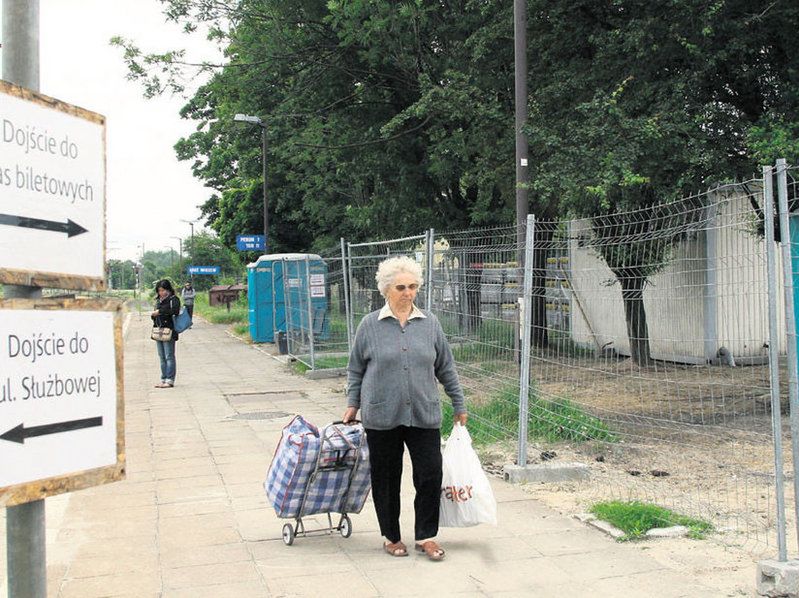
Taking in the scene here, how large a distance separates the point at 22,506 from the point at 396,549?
296cm

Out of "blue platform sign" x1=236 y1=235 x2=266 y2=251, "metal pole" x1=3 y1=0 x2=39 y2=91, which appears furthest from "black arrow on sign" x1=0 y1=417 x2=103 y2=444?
"blue platform sign" x1=236 y1=235 x2=266 y2=251

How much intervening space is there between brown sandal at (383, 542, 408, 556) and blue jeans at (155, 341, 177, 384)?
9575 mm

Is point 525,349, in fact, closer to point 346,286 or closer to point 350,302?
point 346,286

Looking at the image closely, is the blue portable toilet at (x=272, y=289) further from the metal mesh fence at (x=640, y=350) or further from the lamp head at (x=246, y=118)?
the metal mesh fence at (x=640, y=350)

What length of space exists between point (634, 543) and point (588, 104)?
6.13m

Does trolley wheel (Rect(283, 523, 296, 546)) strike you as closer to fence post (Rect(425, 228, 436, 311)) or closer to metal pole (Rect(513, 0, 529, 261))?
fence post (Rect(425, 228, 436, 311))

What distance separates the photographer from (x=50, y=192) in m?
2.54


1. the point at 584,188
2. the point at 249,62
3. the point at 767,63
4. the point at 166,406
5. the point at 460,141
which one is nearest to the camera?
the point at 584,188

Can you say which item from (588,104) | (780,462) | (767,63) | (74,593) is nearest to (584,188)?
(588,104)

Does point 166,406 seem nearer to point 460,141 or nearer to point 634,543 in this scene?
point 460,141

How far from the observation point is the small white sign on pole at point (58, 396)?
7.80 feet

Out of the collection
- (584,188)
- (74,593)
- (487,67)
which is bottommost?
(74,593)

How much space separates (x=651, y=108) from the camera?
10281 mm

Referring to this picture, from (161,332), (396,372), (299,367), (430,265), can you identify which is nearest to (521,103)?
(430,265)
